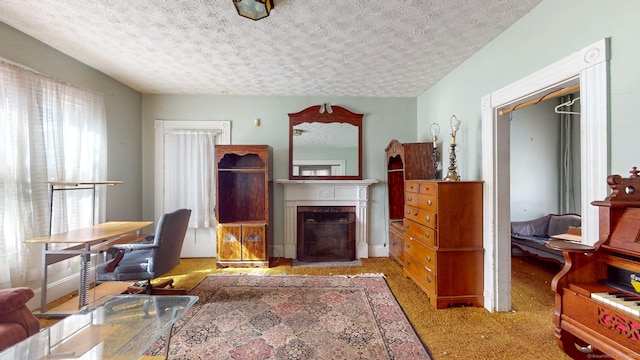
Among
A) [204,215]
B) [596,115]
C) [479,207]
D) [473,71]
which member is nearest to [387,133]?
[473,71]

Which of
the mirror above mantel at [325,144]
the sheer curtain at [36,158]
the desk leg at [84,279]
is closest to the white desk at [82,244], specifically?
the desk leg at [84,279]

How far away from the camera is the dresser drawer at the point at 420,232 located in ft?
8.11

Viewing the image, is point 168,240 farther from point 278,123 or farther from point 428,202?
point 428,202

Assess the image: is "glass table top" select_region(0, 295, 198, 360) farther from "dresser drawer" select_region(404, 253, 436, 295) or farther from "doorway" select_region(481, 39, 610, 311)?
"doorway" select_region(481, 39, 610, 311)

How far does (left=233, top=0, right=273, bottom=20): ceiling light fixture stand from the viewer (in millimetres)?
1816

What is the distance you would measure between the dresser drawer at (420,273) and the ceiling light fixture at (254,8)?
102 inches

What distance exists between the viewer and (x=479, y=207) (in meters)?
2.43

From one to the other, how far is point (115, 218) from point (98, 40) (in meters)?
2.13

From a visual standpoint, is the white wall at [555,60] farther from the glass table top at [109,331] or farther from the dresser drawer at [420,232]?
the glass table top at [109,331]

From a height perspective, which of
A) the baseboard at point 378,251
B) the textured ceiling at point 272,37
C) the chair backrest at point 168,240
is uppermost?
the textured ceiling at point 272,37

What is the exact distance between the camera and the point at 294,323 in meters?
2.16

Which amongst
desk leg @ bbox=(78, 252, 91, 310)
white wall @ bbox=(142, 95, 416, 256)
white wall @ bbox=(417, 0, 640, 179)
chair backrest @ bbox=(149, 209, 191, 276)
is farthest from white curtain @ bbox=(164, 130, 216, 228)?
white wall @ bbox=(417, 0, 640, 179)

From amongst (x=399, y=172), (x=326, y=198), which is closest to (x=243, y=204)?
(x=326, y=198)

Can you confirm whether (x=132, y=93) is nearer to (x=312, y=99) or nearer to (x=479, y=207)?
(x=312, y=99)
